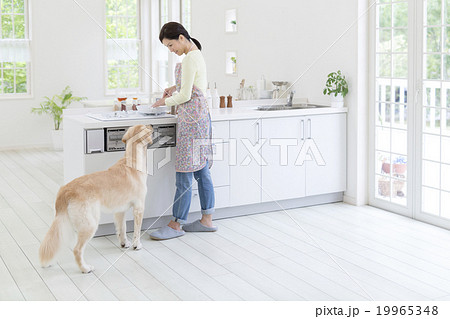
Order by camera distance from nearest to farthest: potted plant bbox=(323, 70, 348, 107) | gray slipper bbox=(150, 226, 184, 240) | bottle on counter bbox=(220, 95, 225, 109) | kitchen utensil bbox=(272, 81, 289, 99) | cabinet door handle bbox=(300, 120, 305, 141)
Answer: gray slipper bbox=(150, 226, 184, 240), cabinet door handle bbox=(300, 120, 305, 141), potted plant bbox=(323, 70, 348, 107), bottle on counter bbox=(220, 95, 225, 109), kitchen utensil bbox=(272, 81, 289, 99)

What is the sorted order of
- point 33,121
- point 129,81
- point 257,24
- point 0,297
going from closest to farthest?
point 0,297, point 257,24, point 33,121, point 129,81

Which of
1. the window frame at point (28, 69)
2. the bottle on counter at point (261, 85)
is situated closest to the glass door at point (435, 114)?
the bottle on counter at point (261, 85)

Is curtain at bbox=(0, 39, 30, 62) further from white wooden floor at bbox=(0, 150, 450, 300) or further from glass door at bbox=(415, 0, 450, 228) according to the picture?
glass door at bbox=(415, 0, 450, 228)

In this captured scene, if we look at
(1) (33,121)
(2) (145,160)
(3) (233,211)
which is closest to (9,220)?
(2) (145,160)

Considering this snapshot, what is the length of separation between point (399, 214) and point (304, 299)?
207cm

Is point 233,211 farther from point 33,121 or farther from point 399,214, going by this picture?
point 33,121

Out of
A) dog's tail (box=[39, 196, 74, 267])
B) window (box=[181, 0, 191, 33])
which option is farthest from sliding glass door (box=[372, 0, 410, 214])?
window (box=[181, 0, 191, 33])

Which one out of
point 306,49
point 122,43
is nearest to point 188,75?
point 306,49

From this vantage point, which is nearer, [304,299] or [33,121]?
[304,299]

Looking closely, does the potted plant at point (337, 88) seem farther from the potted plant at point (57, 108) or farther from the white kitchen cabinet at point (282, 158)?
the potted plant at point (57, 108)

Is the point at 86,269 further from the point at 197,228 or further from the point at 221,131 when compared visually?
the point at 221,131

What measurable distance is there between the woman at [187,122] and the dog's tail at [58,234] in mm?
874

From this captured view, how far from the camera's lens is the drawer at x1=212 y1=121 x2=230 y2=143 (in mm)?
4891

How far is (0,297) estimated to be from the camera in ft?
11.2
